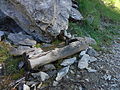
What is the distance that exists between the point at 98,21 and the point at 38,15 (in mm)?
2891

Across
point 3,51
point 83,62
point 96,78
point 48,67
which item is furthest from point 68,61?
point 3,51

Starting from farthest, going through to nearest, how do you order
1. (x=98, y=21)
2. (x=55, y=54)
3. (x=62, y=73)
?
(x=98, y=21), (x=55, y=54), (x=62, y=73)

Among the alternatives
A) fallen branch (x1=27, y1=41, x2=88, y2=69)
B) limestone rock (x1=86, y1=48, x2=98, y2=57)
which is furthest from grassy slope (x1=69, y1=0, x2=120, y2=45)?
fallen branch (x1=27, y1=41, x2=88, y2=69)

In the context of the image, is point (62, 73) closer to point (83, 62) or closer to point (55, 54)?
point (55, 54)

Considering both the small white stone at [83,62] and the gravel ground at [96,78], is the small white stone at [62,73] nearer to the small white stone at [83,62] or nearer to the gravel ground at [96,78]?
the gravel ground at [96,78]

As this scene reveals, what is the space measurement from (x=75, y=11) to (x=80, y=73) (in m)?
3.28

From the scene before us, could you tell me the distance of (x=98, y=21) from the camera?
8414 millimetres

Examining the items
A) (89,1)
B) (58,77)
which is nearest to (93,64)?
(58,77)

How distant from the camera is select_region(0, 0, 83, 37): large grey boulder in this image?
6.30 meters

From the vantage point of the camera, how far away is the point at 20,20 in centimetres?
666

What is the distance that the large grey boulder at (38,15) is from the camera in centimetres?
630

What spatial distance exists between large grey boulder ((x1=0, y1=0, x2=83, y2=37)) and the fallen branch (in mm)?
737

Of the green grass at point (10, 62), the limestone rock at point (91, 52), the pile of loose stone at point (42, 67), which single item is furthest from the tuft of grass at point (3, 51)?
the limestone rock at point (91, 52)

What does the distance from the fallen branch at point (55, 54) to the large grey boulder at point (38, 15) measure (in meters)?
0.74
